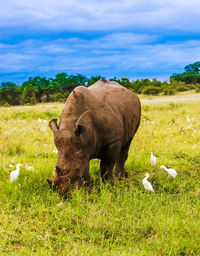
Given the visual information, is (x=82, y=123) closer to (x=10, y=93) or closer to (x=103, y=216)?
(x=103, y=216)

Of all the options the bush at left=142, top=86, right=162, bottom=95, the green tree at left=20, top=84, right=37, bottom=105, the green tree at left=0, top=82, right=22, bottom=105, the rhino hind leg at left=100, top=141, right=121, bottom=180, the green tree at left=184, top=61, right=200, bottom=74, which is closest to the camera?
the rhino hind leg at left=100, top=141, right=121, bottom=180

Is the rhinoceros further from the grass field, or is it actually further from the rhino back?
the grass field

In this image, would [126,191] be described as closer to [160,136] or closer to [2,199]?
[2,199]

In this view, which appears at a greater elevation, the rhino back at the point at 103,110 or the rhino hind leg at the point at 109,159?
the rhino back at the point at 103,110

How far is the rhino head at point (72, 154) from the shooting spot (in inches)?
182

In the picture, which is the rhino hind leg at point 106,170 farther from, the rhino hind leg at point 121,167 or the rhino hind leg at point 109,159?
the rhino hind leg at point 121,167

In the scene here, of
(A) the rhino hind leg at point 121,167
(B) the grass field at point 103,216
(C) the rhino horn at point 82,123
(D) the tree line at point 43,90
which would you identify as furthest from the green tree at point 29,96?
(C) the rhino horn at point 82,123

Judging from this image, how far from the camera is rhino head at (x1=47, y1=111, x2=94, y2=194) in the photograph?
4613 mm

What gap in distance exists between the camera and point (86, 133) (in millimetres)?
4711

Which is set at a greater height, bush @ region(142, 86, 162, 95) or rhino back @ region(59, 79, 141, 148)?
rhino back @ region(59, 79, 141, 148)

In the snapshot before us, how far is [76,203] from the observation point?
459cm

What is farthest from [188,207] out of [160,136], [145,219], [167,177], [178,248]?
[160,136]

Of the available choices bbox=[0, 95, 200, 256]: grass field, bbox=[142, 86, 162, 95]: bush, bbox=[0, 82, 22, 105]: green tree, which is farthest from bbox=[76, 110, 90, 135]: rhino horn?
bbox=[142, 86, 162, 95]: bush

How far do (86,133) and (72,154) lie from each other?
36cm
